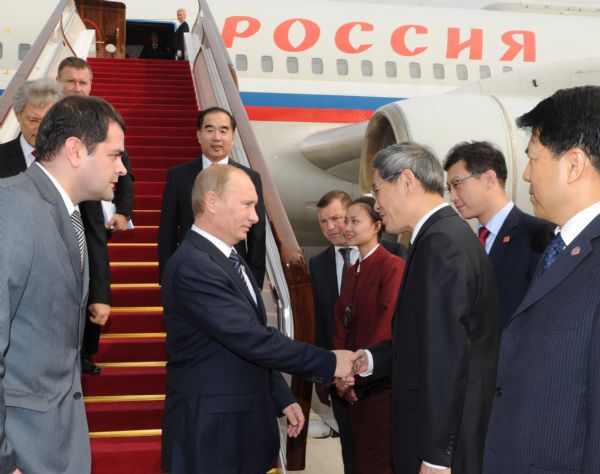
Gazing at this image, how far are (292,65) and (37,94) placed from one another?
6350 mm

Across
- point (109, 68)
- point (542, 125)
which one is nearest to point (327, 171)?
point (109, 68)

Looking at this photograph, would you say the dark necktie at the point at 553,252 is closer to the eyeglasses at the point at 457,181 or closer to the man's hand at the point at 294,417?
the man's hand at the point at 294,417

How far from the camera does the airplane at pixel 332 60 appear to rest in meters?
9.10

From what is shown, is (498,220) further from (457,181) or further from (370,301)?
(370,301)

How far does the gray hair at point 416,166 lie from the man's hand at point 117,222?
2.01 metres

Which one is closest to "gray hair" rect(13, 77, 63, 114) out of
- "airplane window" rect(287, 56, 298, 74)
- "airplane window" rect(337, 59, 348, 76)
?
"airplane window" rect(287, 56, 298, 74)

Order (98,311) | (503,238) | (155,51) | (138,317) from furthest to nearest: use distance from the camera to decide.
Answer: (155,51) → (138,317) → (98,311) → (503,238)

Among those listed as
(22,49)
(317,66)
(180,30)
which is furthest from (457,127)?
(22,49)

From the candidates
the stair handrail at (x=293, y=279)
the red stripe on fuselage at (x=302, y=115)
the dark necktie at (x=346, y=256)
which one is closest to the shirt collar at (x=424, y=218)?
the stair handrail at (x=293, y=279)

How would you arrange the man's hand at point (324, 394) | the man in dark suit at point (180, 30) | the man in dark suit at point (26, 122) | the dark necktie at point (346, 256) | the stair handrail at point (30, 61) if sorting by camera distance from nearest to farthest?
the man in dark suit at point (26, 122), the man's hand at point (324, 394), the dark necktie at point (346, 256), the stair handrail at point (30, 61), the man in dark suit at point (180, 30)

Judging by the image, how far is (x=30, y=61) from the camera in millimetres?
5875

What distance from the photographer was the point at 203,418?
220 centimetres

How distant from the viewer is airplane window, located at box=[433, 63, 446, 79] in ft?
33.0

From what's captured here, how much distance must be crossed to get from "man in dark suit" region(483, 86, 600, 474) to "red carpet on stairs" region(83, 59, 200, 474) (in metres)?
2.16
